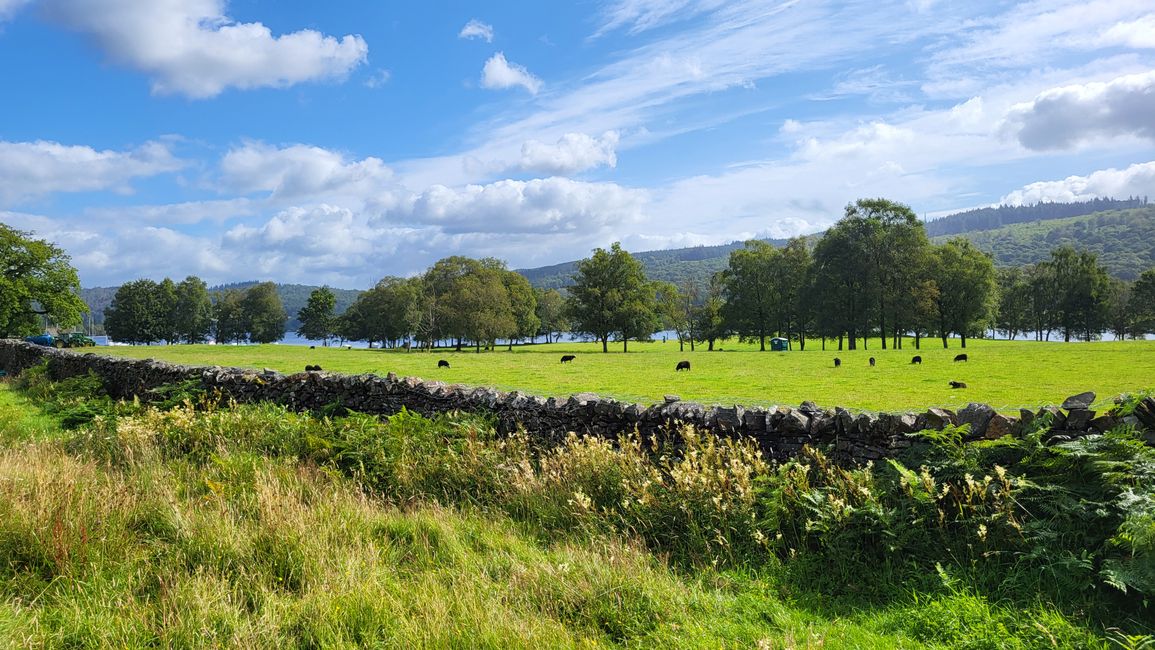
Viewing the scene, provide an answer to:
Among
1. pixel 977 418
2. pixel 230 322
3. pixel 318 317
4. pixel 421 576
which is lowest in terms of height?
pixel 421 576

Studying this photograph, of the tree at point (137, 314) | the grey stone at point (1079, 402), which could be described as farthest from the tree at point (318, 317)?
the grey stone at point (1079, 402)

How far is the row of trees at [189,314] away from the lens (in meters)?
97.6

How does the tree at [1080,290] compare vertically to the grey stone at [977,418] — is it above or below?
above

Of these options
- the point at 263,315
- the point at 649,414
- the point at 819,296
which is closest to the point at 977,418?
the point at 649,414

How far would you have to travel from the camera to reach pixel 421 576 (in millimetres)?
4688

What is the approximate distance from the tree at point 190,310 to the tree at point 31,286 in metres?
49.6

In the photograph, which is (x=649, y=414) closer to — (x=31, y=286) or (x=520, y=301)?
(x=31, y=286)

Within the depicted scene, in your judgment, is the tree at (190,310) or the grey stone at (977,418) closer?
the grey stone at (977,418)

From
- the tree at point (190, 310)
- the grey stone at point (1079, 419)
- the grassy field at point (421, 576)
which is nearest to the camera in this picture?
the grassy field at point (421, 576)

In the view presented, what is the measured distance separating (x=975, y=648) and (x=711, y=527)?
2060 mm

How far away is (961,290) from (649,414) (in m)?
56.8

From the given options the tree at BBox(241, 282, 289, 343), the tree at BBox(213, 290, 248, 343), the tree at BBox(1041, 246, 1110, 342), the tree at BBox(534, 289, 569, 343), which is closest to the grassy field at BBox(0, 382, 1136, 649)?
the tree at BBox(1041, 246, 1110, 342)

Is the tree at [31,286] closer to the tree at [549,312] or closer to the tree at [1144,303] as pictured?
the tree at [549,312]

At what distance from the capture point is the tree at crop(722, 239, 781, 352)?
6178cm
